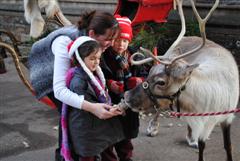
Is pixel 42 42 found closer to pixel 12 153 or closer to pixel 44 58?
pixel 44 58

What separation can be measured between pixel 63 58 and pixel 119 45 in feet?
1.82

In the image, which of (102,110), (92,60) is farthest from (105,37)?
(102,110)

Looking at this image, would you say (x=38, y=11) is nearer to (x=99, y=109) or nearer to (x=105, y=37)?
(x=105, y=37)

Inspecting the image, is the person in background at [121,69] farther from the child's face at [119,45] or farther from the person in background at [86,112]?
the person in background at [86,112]

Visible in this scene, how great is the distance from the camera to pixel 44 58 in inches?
138

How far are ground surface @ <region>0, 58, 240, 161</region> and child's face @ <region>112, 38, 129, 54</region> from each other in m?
1.52

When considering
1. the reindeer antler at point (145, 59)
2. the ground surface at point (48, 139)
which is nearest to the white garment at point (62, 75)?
the reindeer antler at point (145, 59)

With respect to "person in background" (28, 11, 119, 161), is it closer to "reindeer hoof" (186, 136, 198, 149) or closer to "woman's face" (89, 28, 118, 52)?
"woman's face" (89, 28, 118, 52)

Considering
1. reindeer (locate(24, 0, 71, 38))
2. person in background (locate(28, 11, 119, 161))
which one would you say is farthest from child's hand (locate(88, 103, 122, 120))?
reindeer (locate(24, 0, 71, 38))

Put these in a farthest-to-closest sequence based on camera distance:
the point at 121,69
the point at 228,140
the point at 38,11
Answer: the point at 38,11, the point at 228,140, the point at 121,69

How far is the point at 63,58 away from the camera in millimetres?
3215

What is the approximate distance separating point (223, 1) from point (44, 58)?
16.1 ft

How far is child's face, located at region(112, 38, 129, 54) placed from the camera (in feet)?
11.6

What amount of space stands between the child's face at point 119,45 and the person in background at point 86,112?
35 cm
